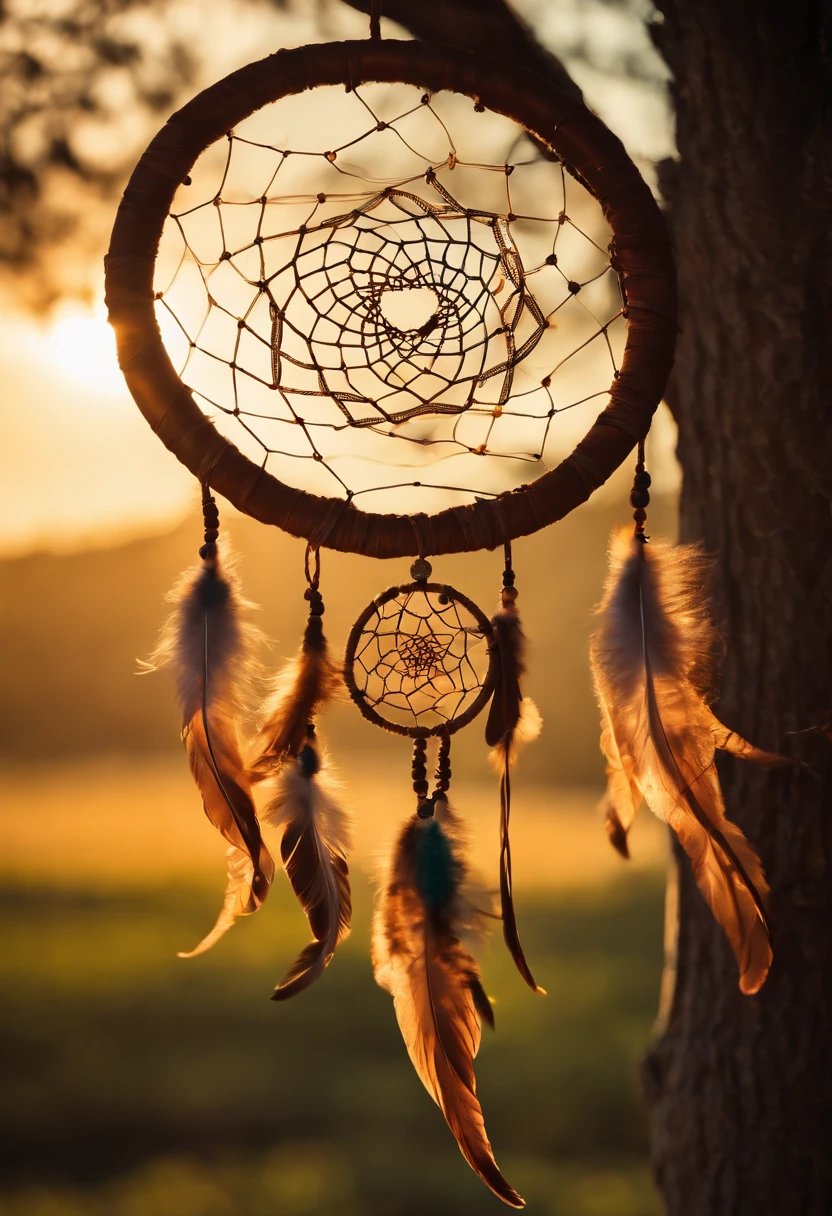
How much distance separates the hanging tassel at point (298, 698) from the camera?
961 millimetres

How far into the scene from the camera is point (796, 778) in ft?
4.25

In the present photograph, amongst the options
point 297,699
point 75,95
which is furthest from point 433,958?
point 75,95

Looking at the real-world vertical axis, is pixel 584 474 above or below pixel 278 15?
below

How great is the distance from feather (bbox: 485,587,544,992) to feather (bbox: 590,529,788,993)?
0.08 metres

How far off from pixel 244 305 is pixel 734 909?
0.82m

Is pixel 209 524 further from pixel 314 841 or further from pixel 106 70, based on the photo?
pixel 106 70

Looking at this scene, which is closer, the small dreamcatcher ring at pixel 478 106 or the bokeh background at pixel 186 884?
the small dreamcatcher ring at pixel 478 106

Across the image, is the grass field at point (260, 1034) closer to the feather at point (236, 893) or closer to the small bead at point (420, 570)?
the feather at point (236, 893)

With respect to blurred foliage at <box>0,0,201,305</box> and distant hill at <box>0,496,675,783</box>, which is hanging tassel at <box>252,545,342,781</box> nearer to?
blurred foliage at <box>0,0,201,305</box>

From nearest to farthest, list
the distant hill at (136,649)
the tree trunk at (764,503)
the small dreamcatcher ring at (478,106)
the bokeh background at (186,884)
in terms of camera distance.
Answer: the small dreamcatcher ring at (478,106)
the tree trunk at (764,503)
the bokeh background at (186,884)
the distant hill at (136,649)

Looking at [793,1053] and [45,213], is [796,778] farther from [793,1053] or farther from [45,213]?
[45,213]

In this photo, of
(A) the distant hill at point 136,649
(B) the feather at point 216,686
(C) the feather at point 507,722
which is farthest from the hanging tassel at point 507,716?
(A) the distant hill at point 136,649

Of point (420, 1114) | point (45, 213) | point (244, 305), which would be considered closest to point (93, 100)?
point (45, 213)

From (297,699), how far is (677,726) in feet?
1.19
